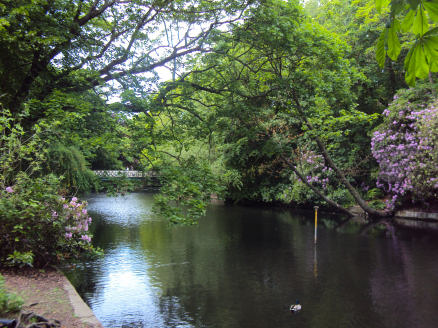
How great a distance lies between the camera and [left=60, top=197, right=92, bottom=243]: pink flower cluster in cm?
770

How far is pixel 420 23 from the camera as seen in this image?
105 centimetres

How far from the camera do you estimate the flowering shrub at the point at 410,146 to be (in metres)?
15.8

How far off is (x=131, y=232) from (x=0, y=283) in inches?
443

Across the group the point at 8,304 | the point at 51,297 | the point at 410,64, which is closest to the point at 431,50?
the point at 410,64

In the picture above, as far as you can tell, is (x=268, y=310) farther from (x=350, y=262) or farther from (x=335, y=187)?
(x=335, y=187)

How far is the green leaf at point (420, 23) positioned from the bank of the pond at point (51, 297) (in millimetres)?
4559

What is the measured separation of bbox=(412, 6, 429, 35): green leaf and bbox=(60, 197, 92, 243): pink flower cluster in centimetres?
750

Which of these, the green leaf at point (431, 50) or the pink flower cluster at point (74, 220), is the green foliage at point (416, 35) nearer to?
the green leaf at point (431, 50)

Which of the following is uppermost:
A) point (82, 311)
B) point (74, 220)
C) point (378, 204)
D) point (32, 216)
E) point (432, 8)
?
point (432, 8)

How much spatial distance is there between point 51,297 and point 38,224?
76.9 inches

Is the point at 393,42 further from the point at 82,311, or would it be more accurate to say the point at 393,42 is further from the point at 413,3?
the point at 82,311

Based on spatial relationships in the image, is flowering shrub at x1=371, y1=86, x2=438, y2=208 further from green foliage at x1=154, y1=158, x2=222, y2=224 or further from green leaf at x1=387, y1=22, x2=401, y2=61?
green leaf at x1=387, y1=22, x2=401, y2=61

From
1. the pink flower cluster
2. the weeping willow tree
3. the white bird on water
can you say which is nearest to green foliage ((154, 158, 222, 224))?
the pink flower cluster

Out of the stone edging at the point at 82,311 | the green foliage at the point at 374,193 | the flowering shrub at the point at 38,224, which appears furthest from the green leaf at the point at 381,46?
the green foliage at the point at 374,193
